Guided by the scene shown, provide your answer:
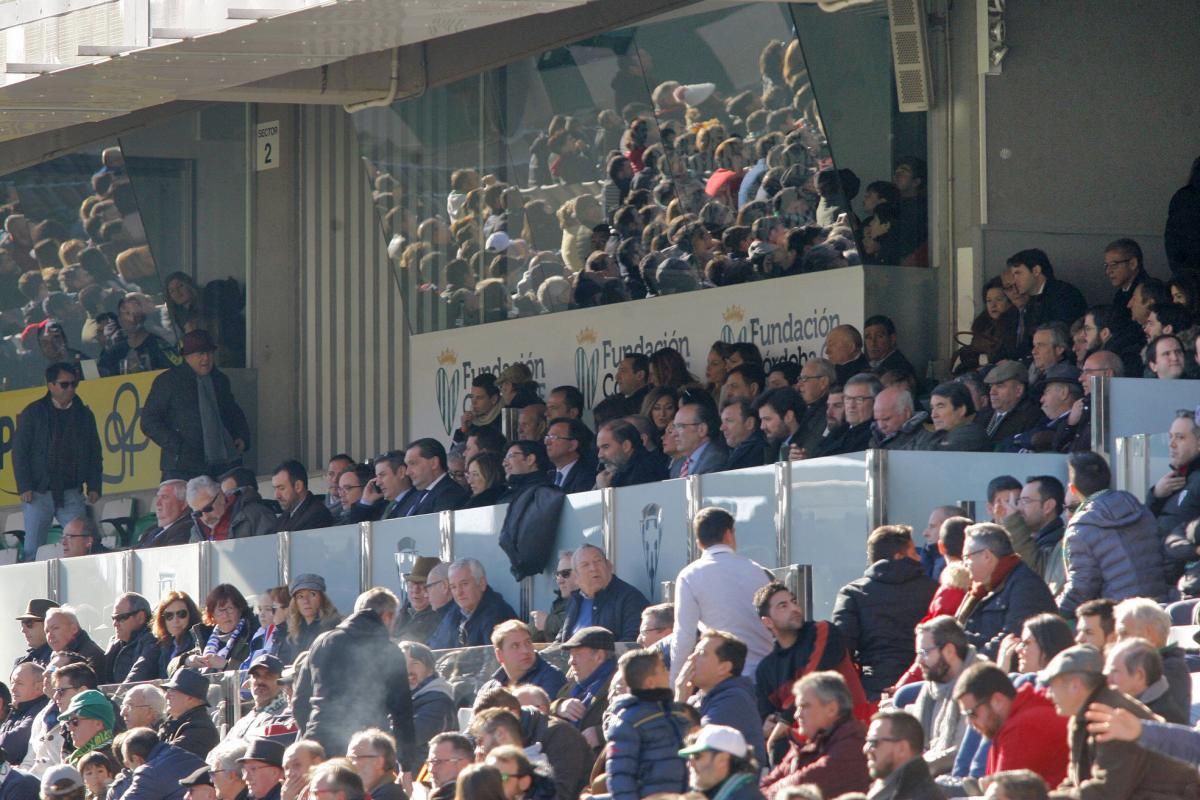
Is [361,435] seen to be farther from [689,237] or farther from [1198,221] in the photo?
[1198,221]

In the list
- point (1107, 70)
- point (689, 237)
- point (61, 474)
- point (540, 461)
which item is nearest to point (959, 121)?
point (1107, 70)

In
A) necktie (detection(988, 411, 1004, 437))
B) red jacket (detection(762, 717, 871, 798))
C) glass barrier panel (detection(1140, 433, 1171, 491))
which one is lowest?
red jacket (detection(762, 717, 871, 798))

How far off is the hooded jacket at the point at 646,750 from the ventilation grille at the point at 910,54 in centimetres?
766

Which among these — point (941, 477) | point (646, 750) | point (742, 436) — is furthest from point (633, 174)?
point (646, 750)

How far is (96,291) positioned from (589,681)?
13.7 meters

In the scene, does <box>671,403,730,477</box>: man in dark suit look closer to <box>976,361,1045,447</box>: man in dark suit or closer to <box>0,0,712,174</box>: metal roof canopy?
<box>976,361,1045,447</box>: man in dark suit

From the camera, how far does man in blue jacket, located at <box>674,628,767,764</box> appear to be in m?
8.77

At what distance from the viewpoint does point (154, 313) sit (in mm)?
22562

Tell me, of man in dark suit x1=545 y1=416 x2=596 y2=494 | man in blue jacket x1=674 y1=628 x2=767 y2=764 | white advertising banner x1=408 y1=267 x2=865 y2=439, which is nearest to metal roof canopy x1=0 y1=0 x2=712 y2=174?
white advertising banner x1=408 y1=267 x2=865 y2=439

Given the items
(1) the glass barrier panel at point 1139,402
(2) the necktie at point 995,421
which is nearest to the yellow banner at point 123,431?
(2) the necktie at point 995,421

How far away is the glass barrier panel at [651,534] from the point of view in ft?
38.4

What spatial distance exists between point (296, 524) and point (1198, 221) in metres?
6.10

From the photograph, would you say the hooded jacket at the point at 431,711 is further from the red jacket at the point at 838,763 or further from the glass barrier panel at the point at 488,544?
the red jacket at the point at 838,763

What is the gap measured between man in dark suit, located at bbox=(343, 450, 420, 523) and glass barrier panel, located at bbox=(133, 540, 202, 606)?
41.1 inches
